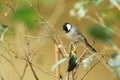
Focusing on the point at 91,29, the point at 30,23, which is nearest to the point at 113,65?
the point at 91,29

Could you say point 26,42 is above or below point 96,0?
above

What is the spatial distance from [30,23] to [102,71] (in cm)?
247

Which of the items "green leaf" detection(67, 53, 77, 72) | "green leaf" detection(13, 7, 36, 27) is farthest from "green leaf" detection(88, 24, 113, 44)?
"green leaf" detection(67, 53, 77, 72)

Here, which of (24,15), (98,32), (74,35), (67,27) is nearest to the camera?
(24,15)

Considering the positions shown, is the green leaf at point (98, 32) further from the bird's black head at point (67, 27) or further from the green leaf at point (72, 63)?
the bird's black head at point (67, 27)

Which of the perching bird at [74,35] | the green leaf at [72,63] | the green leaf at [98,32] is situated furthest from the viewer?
the perching bird at [74,35]

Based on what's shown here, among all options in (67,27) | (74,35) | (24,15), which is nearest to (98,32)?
(24,15)

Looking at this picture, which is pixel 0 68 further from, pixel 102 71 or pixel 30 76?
pixel 102 71

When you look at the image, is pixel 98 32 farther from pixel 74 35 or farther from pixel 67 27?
pixel 67 27

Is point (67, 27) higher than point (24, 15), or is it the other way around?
point (67, 27)

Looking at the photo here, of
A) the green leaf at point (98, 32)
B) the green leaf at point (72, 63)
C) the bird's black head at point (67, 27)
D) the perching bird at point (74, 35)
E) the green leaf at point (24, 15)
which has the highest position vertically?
the bird's black head at point (67, 27)

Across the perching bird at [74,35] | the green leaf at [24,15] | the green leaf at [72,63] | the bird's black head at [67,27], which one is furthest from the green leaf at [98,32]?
the bird's black head at [67,27]

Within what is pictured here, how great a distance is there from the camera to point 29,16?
1.79 ft

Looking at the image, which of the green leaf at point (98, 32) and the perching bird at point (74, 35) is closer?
the green leaf at point (98, 32)
